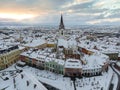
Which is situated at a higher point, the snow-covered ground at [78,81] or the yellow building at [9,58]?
Result: the yellow building at [9,58]

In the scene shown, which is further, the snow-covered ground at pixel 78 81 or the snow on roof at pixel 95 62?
the snow on roof at pixel 95 62

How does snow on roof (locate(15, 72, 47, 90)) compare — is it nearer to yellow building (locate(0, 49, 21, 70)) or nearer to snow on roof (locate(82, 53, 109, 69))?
snow on roof (locate(82, 53, 109, 69))

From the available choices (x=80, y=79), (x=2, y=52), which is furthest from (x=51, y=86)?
(x=2, y=52)

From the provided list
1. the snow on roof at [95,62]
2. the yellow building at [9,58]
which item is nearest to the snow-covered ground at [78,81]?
the snow on roof at [95,62]

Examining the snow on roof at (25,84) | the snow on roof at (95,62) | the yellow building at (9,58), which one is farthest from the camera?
the yellow building at (9,58)

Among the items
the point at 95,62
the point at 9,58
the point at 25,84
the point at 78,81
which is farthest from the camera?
the point at 9,58

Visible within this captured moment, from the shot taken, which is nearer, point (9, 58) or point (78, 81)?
point (78, 81)

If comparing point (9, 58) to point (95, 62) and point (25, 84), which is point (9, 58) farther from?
point (25, 84)

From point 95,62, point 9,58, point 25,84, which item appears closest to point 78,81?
point 95,62

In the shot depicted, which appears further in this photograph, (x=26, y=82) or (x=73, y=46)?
(x=73, y=46)

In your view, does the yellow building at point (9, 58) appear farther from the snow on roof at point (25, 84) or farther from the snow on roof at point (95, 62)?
the snow on roof at point (25, 84)

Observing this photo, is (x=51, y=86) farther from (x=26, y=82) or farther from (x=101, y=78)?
(x=101, y=78)
